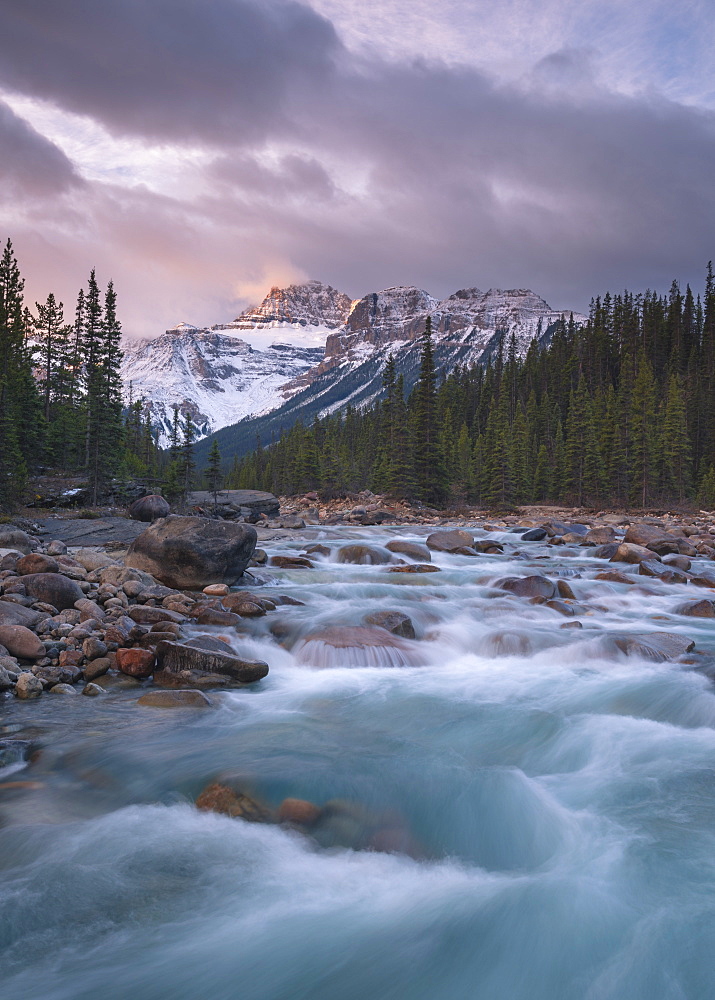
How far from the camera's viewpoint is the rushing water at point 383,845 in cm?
369

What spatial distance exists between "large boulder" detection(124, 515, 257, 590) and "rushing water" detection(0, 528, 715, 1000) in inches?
Result: 178

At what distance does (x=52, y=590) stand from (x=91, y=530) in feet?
37.2

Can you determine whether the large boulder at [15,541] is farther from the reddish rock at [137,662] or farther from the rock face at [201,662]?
the rock face at [201,662]

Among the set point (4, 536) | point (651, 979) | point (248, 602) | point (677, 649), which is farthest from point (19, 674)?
point (677, 649)

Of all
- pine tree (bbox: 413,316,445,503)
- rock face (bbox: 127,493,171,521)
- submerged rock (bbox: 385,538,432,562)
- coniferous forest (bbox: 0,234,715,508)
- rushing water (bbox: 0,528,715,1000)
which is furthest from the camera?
pine tree (bbox: 413,316,445,503)

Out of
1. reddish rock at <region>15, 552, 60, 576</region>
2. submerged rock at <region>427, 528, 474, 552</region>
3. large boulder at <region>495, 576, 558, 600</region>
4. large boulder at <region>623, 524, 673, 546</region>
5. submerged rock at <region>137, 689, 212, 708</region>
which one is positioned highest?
reddish rock at <region>15, 552, 60, 576</region>

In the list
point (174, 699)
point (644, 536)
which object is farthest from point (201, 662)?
point (644, 536)

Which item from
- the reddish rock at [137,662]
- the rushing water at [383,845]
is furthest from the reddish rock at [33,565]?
the rushing water at [383,845]

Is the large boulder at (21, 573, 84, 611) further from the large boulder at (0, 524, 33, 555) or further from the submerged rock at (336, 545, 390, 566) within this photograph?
the submerged rock at (336, 545, 390, 566)

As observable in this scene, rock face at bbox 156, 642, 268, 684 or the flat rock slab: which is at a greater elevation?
the flat rock slab

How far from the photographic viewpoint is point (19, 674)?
7527 millimetres

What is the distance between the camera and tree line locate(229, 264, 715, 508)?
5225 centimetres

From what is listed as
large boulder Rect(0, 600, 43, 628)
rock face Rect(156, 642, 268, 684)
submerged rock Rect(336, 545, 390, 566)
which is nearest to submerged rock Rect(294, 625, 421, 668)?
rock face Rect(156, 642, 268, 684)

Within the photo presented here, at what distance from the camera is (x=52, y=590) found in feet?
32.7
